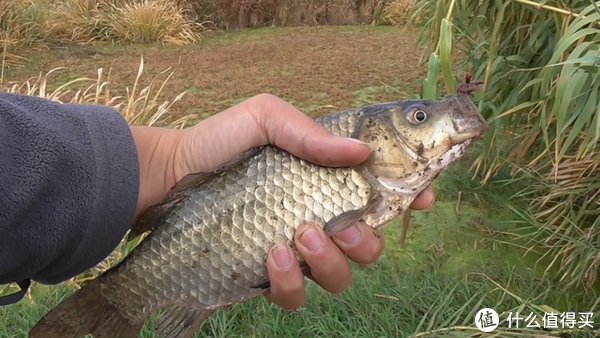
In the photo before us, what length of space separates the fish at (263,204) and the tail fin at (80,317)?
5 cm

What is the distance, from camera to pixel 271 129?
1.44 metres

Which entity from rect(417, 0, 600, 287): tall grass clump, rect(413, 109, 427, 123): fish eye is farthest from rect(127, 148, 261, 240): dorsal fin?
rect(417, 0, 600, 287): tall grass clump

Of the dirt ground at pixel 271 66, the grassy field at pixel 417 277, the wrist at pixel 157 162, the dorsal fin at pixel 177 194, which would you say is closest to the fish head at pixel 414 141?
the dorsal fin at pixel 177 194

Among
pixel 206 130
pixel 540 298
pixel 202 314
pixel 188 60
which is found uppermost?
pixel 206 130

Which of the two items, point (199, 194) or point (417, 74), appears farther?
point (417, 74)

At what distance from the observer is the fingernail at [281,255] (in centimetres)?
123

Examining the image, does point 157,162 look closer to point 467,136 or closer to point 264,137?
point 264,137

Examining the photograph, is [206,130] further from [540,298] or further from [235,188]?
[540,298]

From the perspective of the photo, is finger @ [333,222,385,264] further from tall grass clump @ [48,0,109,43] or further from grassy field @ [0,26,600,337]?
tall grass clump @ [48,0,109,43]

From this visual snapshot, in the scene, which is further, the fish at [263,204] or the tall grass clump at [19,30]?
the tall grass clump at [19,30]

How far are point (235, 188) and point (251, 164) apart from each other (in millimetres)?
51

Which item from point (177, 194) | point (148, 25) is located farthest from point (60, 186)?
point (148, 25)

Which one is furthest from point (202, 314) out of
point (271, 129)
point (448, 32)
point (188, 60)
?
point (188, 60)

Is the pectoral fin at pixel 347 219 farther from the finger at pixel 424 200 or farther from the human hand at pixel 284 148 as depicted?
the finger at pixel 424 200
